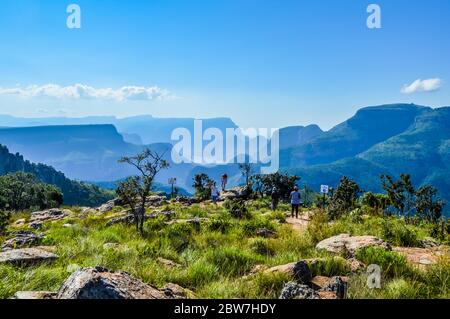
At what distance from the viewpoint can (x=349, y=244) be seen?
35.9 ft

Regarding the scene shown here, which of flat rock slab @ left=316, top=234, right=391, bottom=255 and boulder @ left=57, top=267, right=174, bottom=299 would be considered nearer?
boulder @ left=57, top=267, right=174, bottom=299

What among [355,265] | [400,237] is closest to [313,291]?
[355,265]

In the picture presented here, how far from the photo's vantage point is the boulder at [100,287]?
5129 millimetres

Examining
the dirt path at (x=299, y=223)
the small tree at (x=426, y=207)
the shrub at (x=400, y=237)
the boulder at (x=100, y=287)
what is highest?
the boulder at (x=100, y=287)

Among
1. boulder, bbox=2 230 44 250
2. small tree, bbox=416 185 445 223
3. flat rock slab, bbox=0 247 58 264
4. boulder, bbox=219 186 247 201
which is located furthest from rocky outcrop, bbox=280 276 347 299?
boulder, bbox=219 186 247 201

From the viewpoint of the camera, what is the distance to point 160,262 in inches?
381

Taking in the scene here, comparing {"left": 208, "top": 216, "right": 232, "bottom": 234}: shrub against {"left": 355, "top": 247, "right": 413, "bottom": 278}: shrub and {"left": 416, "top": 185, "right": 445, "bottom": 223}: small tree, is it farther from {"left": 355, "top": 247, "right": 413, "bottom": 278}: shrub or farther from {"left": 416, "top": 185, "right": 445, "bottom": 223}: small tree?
{"left": 416, "top": 185, "right": 445, "bottom": 223}: small tree

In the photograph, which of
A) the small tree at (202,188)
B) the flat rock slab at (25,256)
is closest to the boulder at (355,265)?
the flat rock slab at (25,256)

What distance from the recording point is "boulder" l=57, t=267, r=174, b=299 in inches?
202

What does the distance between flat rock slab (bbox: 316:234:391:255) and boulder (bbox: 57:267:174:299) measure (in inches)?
241

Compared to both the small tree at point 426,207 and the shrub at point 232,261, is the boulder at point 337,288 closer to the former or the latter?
the shrub at point 232,261

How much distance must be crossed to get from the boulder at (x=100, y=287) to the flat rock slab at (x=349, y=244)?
6.12 meters
